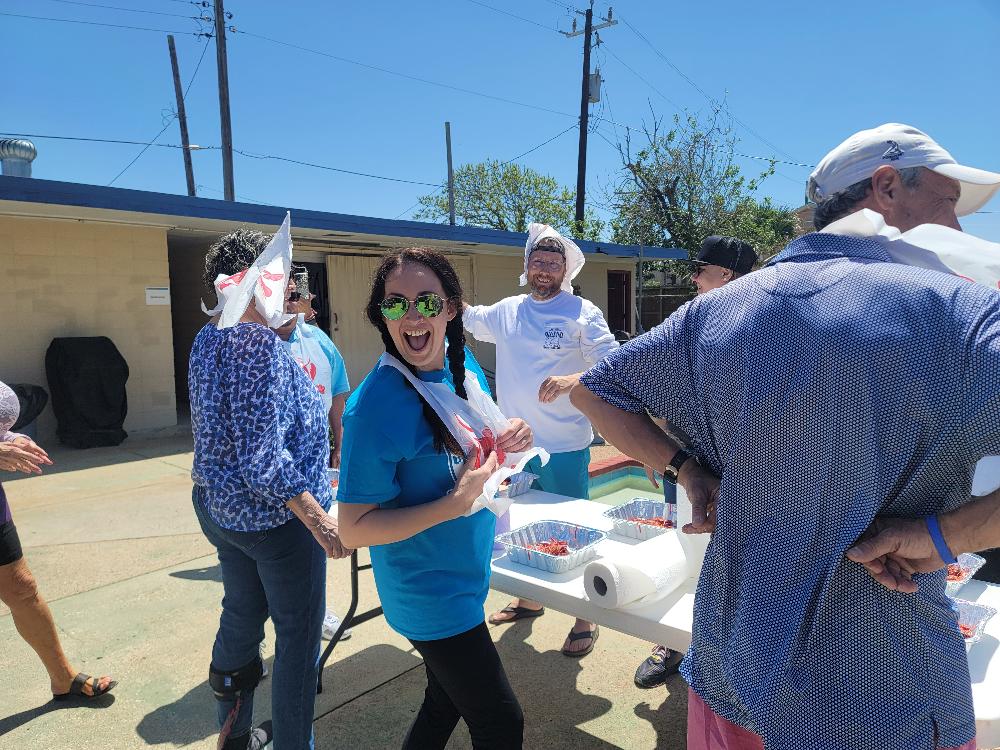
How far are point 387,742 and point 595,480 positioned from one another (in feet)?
14.1

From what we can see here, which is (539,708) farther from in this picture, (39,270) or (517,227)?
(517,227)

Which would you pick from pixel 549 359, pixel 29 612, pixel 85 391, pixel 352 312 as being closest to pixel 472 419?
pixel 549 359

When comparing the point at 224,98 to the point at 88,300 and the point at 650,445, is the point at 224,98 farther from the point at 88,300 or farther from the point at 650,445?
the point at 650,445

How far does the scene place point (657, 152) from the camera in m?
24.1

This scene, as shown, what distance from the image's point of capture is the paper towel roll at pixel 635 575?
2184mm

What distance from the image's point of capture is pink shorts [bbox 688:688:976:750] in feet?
4.04

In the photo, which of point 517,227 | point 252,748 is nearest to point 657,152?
point 517,227

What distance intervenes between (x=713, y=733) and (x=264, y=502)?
145 cm

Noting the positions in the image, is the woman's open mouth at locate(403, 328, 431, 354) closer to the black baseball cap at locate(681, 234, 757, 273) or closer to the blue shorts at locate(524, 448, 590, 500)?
the blue shorts at locate(524, 448, 590, 500)

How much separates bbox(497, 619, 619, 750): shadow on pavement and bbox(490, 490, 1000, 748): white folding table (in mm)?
687

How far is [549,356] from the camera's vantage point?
148 inches

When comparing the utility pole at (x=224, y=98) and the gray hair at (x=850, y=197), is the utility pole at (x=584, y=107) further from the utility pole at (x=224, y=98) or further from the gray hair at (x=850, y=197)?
the gray hair at (x=850, y=197)

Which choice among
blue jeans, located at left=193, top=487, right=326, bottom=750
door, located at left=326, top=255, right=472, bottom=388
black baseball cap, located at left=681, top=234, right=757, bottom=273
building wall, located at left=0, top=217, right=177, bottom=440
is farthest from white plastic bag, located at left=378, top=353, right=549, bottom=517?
door, located at left=326, top=255, right=472, bottom=388

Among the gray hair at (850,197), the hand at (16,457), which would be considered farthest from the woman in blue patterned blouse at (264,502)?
the gray hair at (850,197)
